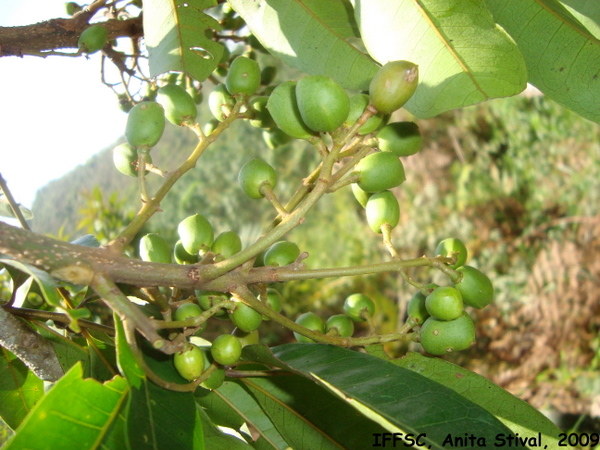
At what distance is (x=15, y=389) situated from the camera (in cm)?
125

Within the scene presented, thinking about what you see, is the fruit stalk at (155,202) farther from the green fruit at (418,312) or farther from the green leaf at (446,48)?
the green fruit at (418,312)

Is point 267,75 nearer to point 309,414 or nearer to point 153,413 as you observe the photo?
point 309,414

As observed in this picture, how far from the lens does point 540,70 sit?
42.9 inches

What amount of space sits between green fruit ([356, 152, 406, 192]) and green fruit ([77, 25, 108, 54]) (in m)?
0.77

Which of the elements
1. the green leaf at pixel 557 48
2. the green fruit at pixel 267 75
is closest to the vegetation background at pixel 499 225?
the green fruit at pixel 267 75

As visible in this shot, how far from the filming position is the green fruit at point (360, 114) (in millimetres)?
1076

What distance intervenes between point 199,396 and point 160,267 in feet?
1.77

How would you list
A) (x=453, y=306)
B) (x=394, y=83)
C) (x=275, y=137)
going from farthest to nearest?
(x=275, y=137) → (x=453, y=306) → (x=394, y=83)

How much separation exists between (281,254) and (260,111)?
0.41 m

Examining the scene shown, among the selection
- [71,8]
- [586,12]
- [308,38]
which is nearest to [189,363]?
[308,38]

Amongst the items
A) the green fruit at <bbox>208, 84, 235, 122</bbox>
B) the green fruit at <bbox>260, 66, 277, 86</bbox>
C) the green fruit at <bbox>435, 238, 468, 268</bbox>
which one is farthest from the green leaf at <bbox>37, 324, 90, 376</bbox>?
the green fruit at <bbox>260, 66, 277, 86</bbox>

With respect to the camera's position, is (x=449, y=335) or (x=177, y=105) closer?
(x=449, y=335)

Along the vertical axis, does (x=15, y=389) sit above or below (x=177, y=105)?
below

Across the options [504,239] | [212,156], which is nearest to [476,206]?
[504,239]
